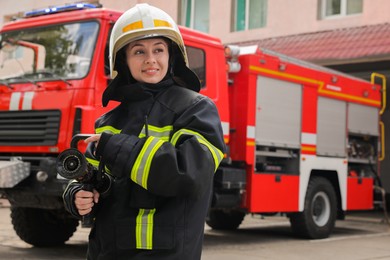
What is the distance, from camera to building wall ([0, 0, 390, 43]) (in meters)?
14.3

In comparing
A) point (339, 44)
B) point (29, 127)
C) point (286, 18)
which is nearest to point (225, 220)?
point (29, 127)

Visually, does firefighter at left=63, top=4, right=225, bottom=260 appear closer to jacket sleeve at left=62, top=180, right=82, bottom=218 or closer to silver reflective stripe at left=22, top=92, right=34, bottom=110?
jacket sleeve at left=62, top=180, right=82, bottom=218

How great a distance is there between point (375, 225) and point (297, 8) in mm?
5353

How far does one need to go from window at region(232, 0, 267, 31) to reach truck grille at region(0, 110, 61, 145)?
33.1 feet

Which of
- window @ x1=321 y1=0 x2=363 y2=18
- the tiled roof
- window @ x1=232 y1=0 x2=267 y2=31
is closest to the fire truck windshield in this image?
the tiled roof

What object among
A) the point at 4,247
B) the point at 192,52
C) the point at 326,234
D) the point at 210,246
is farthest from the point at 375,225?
the point at 4,247

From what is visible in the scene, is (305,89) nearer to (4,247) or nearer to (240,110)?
(240,110)

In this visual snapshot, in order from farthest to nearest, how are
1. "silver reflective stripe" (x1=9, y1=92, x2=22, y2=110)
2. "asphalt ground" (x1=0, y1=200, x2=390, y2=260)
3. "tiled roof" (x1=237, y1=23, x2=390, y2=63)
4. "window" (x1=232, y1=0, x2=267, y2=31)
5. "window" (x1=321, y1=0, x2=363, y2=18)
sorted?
1. "window" (x1=232, y1=0, x2=267, y2=31)
2. "window" (x1=321, y1=0, x2=363, y2=18)
3. "tiled roof" (x1=237, y1=23, x2=390, y2=63)
4. "asphalt ground" (x1=0, y1=200, x2=390, y2=260)
5. "silver reflective stripe" (x1=9, y1=92, x2=22, y2=110)

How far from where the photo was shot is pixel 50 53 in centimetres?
781

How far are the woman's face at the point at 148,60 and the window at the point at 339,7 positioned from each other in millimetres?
13632

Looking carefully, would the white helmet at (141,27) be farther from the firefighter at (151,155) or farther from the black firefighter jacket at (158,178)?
the black firefighter jacket at (158,178)

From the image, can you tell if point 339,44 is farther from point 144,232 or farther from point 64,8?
point 144,232

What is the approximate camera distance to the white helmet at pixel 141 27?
2254 mm

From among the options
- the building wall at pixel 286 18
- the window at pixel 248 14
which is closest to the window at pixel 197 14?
the building wall at pixel 286 18
